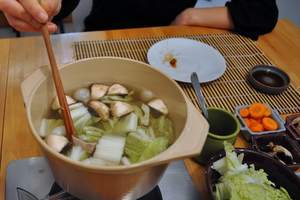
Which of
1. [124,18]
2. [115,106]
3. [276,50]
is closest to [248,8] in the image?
[276,50]

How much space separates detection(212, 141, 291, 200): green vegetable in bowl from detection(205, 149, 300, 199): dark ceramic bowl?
0.01 meters

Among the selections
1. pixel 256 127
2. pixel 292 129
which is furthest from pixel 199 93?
pixel 292 129

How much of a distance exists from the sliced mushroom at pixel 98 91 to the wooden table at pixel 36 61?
26cm

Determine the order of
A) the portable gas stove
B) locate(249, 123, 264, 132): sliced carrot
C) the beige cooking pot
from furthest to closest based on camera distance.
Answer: locate(249, 123, 264, 132): sliced carrot < the portable gas stove < the beige cooking pot

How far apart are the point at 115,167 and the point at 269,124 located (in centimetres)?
68

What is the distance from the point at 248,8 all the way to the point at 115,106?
3.86 feet

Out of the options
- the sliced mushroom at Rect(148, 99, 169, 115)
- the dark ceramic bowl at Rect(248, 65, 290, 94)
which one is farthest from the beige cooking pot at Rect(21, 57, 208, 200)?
the dark ceramic bowl at Rect(248, 65, 290, 94)

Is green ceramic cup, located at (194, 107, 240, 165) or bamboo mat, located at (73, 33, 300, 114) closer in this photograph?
green ceramic cup, located at (194, 107, 240, 165)

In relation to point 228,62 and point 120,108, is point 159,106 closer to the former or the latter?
point 120,108

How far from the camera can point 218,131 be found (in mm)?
883

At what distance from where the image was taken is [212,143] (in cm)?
78

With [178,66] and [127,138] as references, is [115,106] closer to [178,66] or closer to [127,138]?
→ [127,138]

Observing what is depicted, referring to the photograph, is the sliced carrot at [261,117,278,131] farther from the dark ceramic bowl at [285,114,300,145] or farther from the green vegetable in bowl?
the green vegetable in bowl

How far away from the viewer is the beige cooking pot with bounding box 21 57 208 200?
0.47 m
